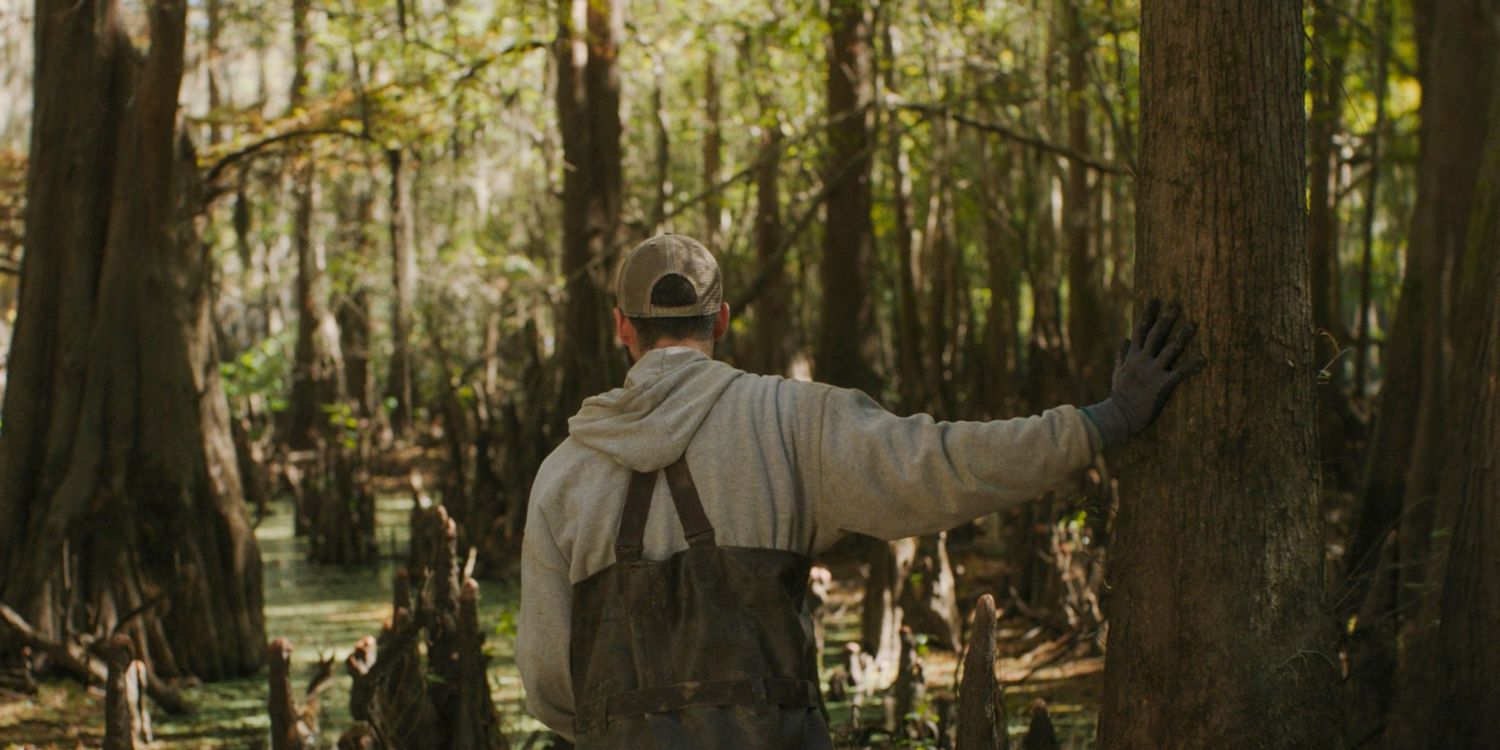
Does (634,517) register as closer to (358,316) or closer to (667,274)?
(667,274)

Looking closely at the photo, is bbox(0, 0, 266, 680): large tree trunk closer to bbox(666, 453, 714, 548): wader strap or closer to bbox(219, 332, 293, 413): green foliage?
bbox(666, 453, 714, 548): wader strap

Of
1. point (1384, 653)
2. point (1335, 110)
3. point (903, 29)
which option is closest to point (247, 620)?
point (1384, 653)

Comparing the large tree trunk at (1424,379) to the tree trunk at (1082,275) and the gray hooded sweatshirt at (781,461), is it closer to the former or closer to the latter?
the gray hooded sweatshirt at (781,461)

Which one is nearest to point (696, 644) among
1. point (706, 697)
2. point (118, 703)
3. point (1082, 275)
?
point (706, 697)

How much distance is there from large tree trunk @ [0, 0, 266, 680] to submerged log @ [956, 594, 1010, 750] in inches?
172

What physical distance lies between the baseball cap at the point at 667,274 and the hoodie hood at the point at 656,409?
0.07 m

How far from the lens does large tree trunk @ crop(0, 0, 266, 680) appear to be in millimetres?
6676

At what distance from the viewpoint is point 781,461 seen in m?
2.53

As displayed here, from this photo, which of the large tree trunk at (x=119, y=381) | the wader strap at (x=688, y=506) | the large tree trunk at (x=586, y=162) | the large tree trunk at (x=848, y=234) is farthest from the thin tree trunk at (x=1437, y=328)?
the large tree trunk at (x=586, y=162)

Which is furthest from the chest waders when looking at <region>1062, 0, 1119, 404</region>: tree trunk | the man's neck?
<region>1062, 0, 1119, 404</region>: tree trunk

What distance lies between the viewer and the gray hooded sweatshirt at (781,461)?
246 centimetres

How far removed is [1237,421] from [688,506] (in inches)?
34.4

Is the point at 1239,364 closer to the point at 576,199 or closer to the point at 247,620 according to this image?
the point at 247,620

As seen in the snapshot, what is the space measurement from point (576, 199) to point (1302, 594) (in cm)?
842
